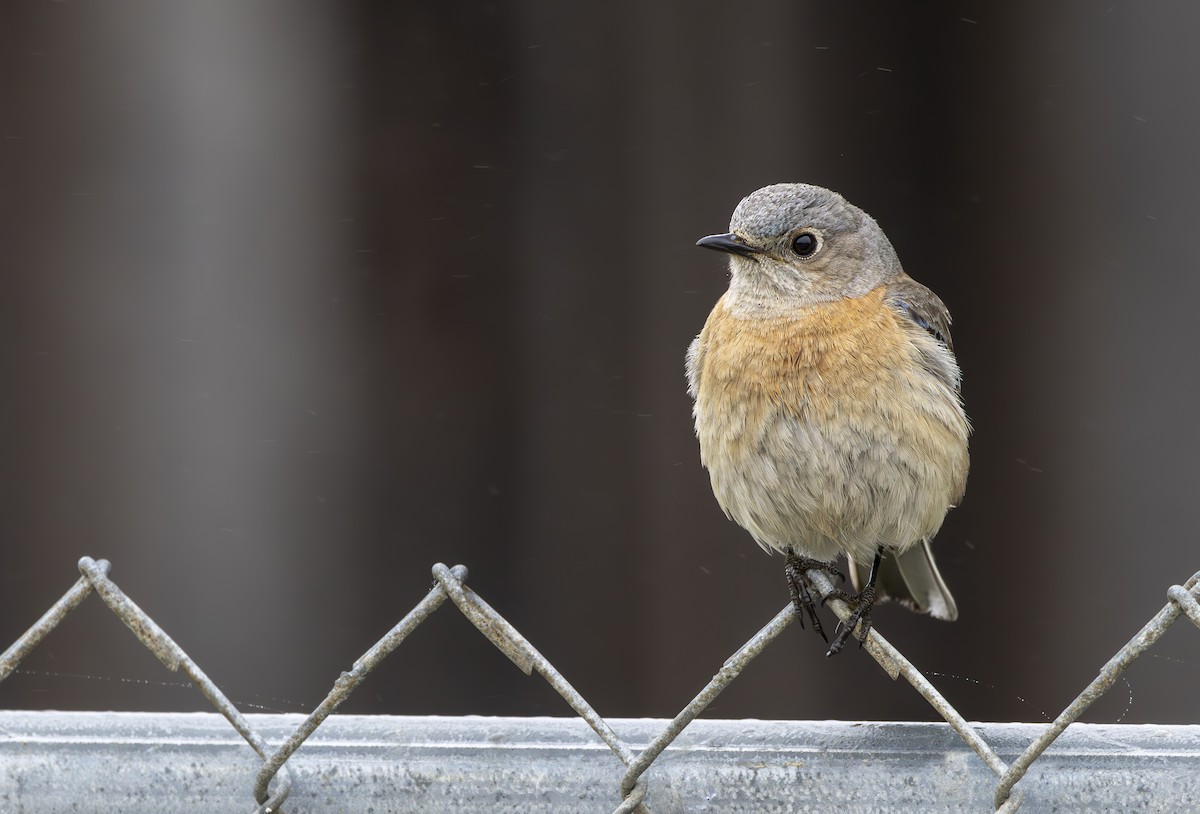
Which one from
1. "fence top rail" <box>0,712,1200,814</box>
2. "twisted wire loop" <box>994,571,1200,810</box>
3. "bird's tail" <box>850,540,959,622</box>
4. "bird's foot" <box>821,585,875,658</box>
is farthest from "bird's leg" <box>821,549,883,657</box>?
"twisted wire loop" <box>994,571,1200,810</box>

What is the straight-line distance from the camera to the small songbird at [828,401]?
2.29 m

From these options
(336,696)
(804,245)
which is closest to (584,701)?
(336,696)

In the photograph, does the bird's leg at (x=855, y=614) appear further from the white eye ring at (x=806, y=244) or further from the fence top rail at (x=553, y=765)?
the white eye ring at (x=806, y=244)

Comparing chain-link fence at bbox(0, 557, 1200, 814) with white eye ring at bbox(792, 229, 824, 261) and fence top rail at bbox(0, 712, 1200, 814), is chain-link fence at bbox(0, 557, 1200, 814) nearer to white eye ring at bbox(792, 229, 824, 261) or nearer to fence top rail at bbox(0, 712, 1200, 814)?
fence top rail at bbox(0, 712, 1200, 814)

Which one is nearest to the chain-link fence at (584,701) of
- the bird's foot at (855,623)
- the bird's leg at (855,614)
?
the bird's leg at (855,614)

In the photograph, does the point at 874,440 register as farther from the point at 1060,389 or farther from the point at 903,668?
the point at 1060,389

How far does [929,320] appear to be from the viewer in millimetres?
2570

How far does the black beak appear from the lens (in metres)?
2.45

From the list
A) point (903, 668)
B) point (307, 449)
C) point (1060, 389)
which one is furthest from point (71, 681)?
point (903, 668)

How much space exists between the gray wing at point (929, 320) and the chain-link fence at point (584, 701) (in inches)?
35.3

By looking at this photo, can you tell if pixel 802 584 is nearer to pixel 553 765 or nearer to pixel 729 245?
pixel 729 245

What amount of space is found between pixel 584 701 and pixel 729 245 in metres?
1.10

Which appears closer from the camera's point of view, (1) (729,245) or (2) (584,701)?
(2) (584,701)

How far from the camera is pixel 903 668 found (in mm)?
1587
